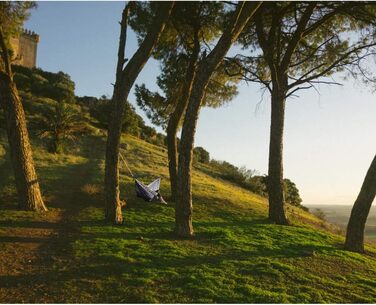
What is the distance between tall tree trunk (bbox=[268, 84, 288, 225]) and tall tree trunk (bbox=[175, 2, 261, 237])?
15.6ft

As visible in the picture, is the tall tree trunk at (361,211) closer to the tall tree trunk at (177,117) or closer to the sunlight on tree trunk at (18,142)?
the tall tree trunk at (177,117)

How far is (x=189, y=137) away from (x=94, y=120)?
28613mm

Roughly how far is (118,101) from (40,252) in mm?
4803

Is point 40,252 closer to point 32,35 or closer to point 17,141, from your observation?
point 17,141

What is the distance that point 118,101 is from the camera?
480 inches

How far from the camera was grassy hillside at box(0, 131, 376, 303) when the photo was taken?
7285 mm

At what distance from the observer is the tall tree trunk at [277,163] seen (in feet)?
49.8

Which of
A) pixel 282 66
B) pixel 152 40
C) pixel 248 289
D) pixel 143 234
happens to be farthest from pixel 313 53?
pixel 248 289

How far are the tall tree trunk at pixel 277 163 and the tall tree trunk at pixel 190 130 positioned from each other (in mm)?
4758

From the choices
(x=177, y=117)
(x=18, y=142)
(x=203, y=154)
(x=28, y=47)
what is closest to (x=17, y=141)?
(x=18, y=142)

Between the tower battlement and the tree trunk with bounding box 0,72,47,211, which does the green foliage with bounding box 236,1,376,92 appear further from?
the tower battlement

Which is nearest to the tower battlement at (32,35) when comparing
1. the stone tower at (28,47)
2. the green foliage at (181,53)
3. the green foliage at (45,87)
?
the stone tower at (28,47)

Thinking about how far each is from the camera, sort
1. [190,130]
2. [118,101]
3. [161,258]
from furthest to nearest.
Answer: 1. [118,101]
2. [190,130]
3. [161,258]

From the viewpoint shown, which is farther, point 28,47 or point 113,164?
point 28,47
